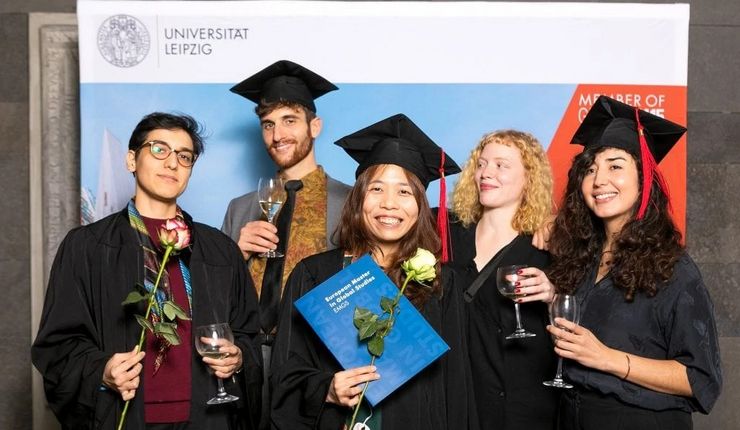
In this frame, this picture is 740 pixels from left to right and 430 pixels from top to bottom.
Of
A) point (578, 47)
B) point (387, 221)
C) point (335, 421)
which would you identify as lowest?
point (335, 421)

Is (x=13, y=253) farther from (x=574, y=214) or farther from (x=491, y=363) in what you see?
(x=574, y=214)

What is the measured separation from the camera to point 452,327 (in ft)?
9.73

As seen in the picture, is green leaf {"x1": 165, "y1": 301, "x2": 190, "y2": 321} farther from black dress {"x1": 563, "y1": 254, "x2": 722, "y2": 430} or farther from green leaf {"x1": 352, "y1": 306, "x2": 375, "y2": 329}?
black dress {"x1": 563, "y1": 254, "x2": 722, "y2": 430}

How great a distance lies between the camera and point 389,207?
9.77 feet

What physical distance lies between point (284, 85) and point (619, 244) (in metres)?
1.68

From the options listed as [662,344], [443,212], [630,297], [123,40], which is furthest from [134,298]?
[123,40]

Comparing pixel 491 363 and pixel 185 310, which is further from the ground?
pixel 185 310

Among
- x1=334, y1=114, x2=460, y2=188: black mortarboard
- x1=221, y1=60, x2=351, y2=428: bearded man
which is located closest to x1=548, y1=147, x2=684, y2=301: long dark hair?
x1=334, y1=114, x2=460, y2=188: black mortarboard

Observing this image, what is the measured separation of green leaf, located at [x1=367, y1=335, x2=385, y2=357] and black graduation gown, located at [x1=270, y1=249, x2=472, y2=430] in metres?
0.17

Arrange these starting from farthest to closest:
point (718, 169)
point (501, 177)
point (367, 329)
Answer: point (718, 169)
point (501, 177)
point (367, 329)

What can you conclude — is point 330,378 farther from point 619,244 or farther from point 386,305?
point 619,244

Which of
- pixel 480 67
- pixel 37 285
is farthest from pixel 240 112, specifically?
pixel 37 285

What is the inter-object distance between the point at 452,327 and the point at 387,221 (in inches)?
15.9

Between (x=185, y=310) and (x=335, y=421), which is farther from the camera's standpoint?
(x=185, y=310)
